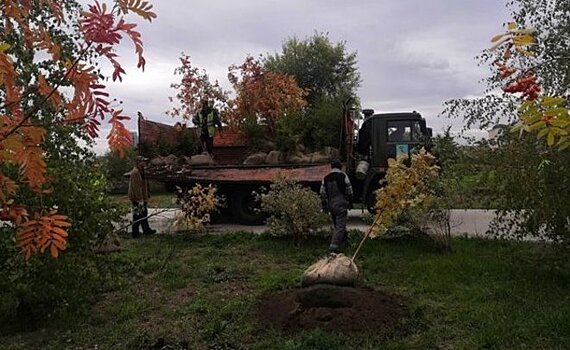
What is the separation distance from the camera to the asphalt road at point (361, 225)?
11.8 meters

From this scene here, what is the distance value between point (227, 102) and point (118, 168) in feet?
23.2

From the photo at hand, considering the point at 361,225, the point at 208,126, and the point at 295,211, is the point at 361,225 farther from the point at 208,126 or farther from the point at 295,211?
the point at 208,126

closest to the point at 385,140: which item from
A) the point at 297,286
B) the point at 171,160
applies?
the point at 171,160

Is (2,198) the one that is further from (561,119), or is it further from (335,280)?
(335,280)

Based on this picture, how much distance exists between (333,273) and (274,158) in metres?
7.44

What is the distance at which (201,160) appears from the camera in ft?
46.2

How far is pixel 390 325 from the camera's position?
223 inches

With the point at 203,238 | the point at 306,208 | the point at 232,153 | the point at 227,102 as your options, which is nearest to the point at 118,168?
the point at 227,102

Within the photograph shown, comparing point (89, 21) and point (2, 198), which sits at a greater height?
point (89, 21)

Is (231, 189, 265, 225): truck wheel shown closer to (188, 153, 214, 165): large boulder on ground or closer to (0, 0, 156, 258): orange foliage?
(188, 153, 214, 165): large boulder on ground

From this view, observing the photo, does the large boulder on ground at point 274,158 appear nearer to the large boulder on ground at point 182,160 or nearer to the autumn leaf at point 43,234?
the large boulder on ground at point 182,160

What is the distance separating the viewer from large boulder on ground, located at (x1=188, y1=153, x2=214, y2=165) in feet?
45.9

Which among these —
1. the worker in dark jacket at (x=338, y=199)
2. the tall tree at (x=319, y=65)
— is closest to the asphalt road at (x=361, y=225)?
the worker in dark jacket at (x=338, y=199)

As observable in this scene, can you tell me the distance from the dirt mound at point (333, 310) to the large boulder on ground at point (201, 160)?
311 inches
